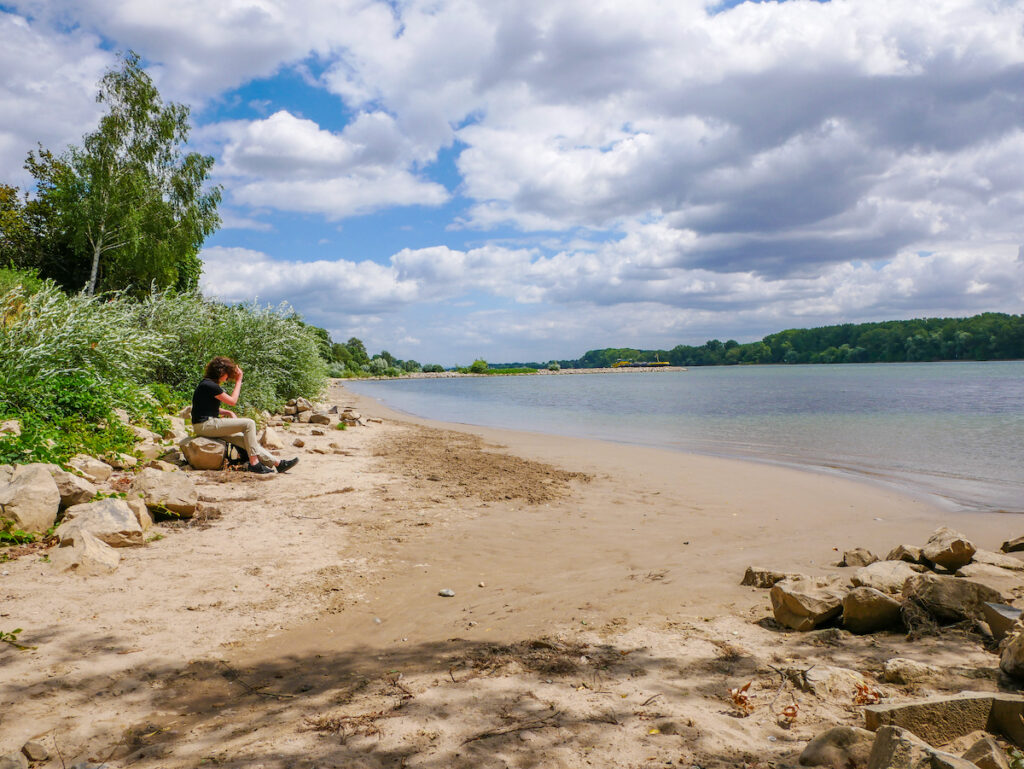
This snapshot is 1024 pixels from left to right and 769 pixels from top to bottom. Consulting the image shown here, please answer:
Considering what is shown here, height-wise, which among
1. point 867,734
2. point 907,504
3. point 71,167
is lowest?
point 907,504

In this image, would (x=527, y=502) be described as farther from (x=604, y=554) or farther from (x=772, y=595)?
(x=772, y=595)

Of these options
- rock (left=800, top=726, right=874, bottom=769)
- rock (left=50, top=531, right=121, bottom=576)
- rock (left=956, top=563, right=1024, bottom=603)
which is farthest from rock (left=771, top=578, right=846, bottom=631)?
rock (left=50, top=531, right=121, bottom=576)

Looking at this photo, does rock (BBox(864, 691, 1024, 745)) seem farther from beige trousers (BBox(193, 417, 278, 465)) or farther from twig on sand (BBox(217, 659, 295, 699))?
beige trousers (BBox(193, 417, 278, 465))

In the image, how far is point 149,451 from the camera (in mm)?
9734

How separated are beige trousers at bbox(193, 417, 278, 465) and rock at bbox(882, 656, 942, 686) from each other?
9290 mm

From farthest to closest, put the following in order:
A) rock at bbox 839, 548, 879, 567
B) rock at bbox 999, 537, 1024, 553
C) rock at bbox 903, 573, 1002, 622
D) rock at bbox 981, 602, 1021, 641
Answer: rock at bbox 999, 537, 1024, 553 < rock at bbox 839, 548, 879, 567 < rock at bbox 903, 573, 1002, 622 < rock at bbox 981, 602, 1021, 641

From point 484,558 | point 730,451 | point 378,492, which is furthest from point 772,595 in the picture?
point 730,451

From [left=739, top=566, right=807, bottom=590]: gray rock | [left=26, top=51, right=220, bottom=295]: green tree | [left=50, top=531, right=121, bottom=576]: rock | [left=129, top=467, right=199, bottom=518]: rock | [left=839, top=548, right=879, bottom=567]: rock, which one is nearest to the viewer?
[left=50, top=531, right=121, bottom=576]: rock

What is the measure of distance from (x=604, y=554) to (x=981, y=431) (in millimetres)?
17946

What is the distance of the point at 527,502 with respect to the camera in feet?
30.2

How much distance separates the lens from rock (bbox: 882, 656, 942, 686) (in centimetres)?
341

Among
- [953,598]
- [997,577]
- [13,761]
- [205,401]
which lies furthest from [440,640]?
[205,401]

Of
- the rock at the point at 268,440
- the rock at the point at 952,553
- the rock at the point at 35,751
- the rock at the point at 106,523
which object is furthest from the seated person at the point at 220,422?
the rock at the point at 952,553

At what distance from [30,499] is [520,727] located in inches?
224
